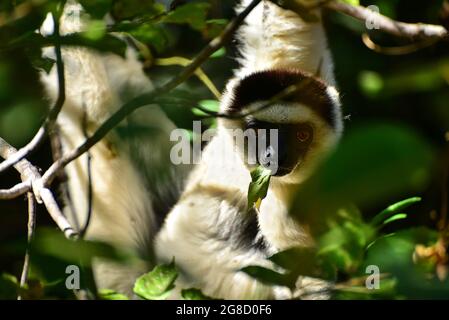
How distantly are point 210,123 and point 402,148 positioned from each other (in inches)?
88.0

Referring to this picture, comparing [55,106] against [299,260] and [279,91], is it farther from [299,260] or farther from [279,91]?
[279,91]

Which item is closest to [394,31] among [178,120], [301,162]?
[178,120]

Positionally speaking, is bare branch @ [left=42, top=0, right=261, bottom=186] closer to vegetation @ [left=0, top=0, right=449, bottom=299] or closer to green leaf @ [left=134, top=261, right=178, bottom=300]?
vegetation @ [left=0, top=0, right=449, bottom=299]

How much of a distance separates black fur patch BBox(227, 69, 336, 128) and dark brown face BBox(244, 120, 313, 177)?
0.35ft

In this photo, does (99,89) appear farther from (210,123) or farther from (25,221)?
(25,221)

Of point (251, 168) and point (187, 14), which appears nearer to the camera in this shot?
point (187, 14)

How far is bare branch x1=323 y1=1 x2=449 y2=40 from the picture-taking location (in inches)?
75.4

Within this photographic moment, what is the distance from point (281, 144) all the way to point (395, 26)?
2.88 ft

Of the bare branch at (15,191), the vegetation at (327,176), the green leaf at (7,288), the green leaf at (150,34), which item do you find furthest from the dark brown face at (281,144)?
the green leaf at (7,288)

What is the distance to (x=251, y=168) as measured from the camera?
2855mm

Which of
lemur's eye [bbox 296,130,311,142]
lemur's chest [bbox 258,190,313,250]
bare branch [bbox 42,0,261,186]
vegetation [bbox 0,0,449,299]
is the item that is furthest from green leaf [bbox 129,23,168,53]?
lemur's eye [bbox 296,130,311,142]

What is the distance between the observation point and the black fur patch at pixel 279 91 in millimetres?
2668

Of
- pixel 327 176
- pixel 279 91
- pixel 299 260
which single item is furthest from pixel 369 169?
pixel 279 91

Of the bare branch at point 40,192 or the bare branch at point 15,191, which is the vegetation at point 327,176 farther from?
the bare branch at point 15,191
